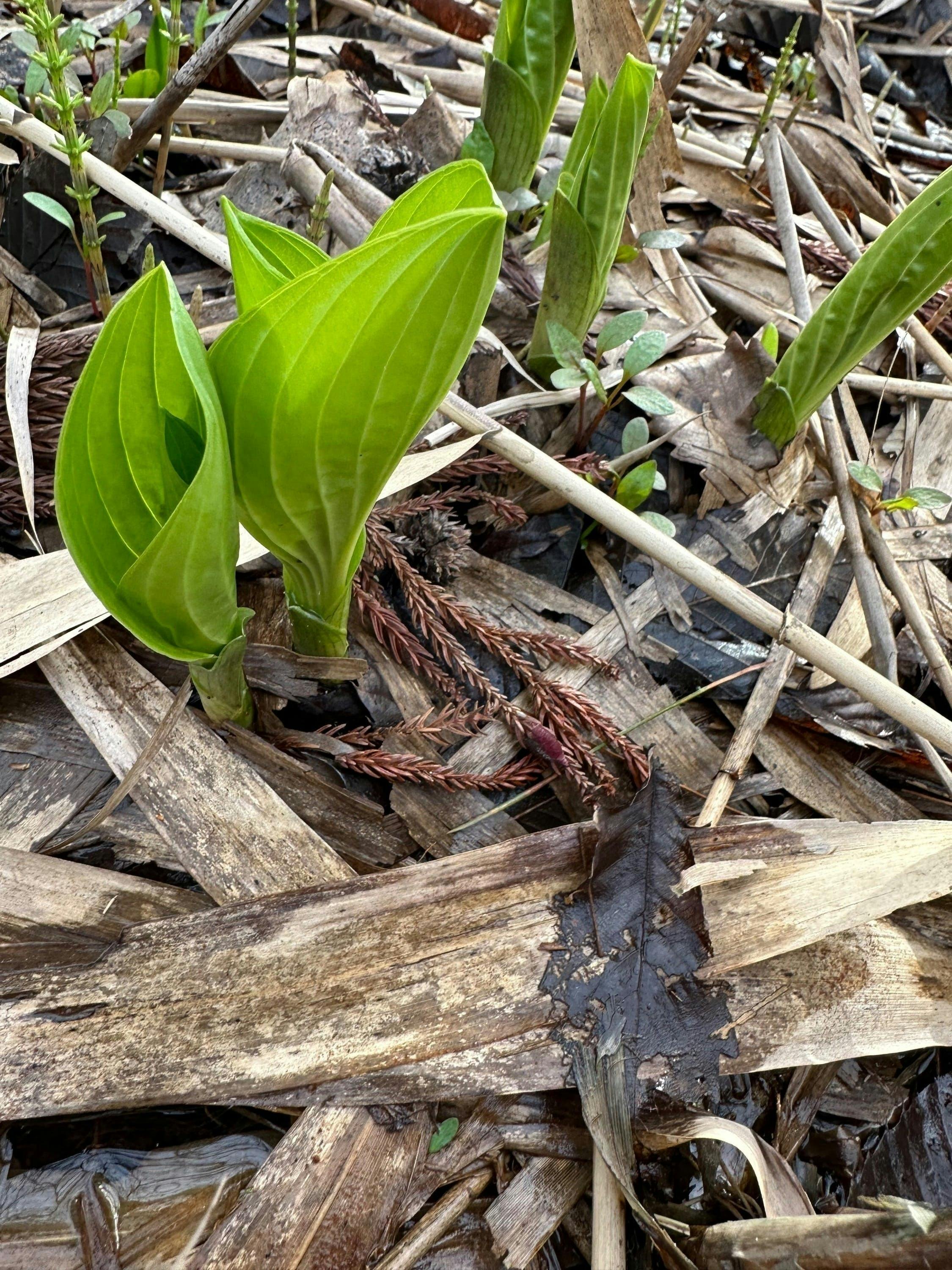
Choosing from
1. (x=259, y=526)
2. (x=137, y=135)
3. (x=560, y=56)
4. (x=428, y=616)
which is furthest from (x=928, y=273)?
(x=137, y=135)

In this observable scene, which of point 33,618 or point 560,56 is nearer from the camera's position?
point 33,618

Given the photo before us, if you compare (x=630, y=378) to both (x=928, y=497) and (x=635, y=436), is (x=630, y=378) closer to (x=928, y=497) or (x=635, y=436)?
(x=635, y=436)

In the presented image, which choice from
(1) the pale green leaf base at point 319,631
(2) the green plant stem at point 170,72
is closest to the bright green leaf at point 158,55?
(2) the green plant stem at point 170,72

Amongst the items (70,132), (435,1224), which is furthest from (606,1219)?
(70,132)

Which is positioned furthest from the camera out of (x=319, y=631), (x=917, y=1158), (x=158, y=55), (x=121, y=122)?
(x=158, y=55)

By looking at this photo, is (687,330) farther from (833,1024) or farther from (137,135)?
(833,1024)

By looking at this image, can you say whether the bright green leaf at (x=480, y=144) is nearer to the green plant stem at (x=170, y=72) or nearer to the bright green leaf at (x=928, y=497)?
the green plant stem at (x=170, y=72)
